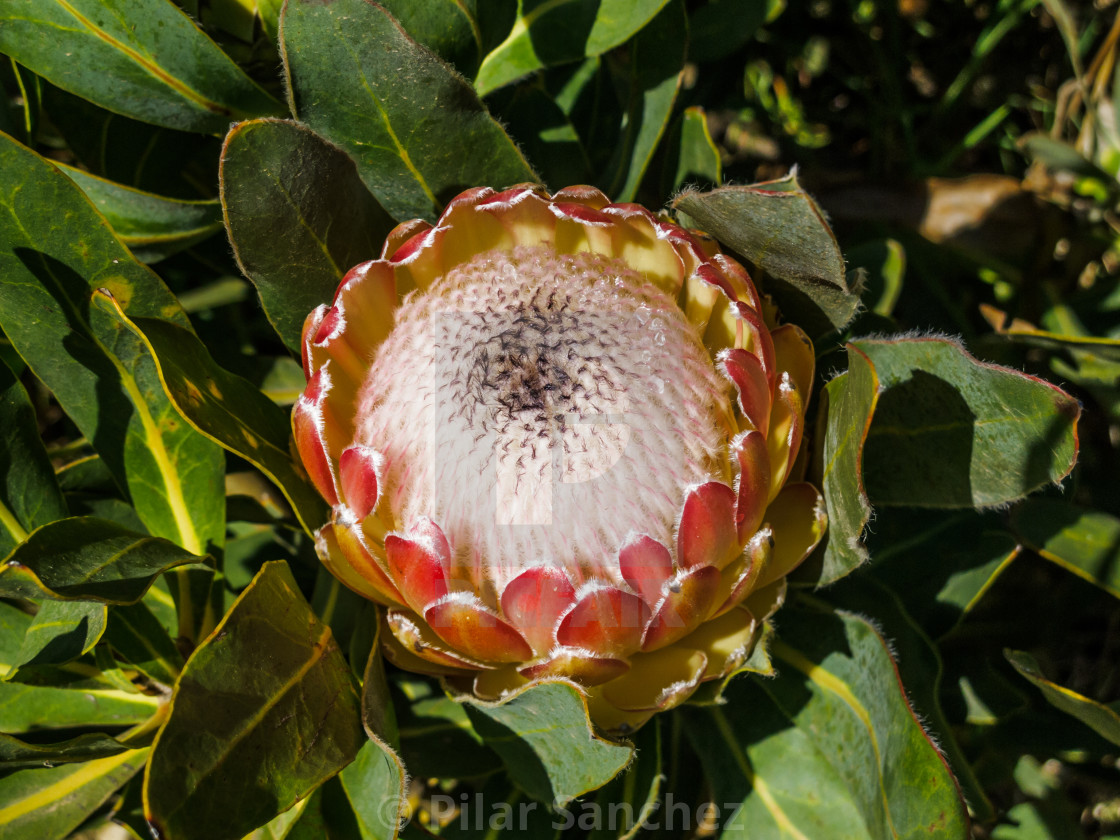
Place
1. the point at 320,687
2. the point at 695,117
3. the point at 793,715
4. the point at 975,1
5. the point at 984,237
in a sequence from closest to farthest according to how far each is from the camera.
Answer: the point at 320,687 < the point at 793,715 < the point at 695,117 < the point at 984,237 < the point at 975,1

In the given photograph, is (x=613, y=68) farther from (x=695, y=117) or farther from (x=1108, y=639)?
(x=1108, y=639)

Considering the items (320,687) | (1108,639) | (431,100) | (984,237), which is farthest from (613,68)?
(1108,639)

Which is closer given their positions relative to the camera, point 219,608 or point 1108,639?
point 219,608

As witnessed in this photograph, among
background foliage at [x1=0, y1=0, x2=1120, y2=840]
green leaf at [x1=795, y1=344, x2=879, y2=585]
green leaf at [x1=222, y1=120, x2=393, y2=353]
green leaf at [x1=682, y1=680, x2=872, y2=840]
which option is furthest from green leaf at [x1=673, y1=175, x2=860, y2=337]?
green leaf at [x1=682, y1=680, x2=872, y2=840]

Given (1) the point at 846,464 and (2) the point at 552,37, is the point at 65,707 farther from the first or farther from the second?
(2) the point at 552,37

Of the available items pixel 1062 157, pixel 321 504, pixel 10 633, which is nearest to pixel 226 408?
pixel 321 504
